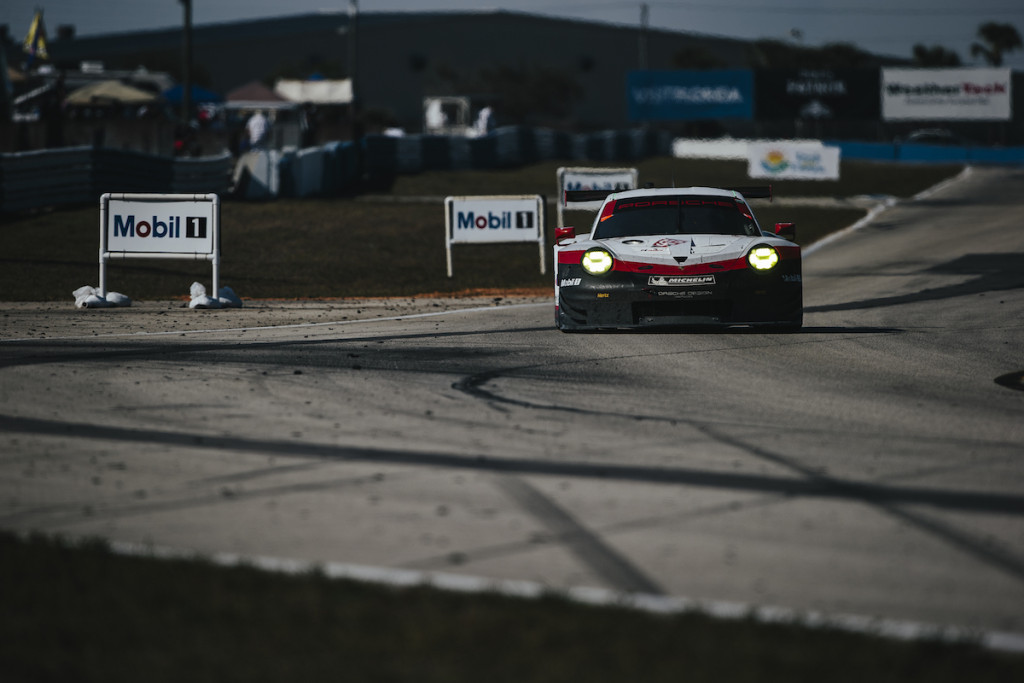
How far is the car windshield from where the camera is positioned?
1166 centimetres

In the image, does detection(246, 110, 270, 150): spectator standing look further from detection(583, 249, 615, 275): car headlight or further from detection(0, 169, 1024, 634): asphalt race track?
detection(583, 249, 615, 275): car headlight

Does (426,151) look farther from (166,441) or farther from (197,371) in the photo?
(166,441)

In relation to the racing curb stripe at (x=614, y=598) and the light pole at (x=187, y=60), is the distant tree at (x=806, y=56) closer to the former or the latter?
the light pole at (x=187, y=60)

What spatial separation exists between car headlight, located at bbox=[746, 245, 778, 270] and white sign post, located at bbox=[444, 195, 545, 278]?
26.4 ft

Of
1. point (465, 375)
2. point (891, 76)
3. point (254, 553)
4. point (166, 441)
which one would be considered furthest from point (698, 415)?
point (891, 76)

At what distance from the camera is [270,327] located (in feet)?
40.7

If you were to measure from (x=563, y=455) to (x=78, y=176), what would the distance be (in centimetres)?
2183

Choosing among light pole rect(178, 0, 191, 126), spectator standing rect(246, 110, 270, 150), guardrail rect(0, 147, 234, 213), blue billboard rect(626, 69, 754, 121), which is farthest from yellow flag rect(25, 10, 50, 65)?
blue billboard rect(626, 69, 754, 121)

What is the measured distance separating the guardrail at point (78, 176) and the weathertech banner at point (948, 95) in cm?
5538

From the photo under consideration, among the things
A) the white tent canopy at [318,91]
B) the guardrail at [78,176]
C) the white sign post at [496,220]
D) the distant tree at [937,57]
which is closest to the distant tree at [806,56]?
the distant tree at [937,57]

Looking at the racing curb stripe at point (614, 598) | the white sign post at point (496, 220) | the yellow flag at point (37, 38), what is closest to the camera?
the racing curb stripe at point (614, 598)

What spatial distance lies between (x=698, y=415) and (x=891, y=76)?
71652 millimetres

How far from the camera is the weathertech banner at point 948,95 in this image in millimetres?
73312

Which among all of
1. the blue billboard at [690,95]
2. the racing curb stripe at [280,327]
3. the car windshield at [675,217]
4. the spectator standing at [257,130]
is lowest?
the racing curb stripe at [280,327]
